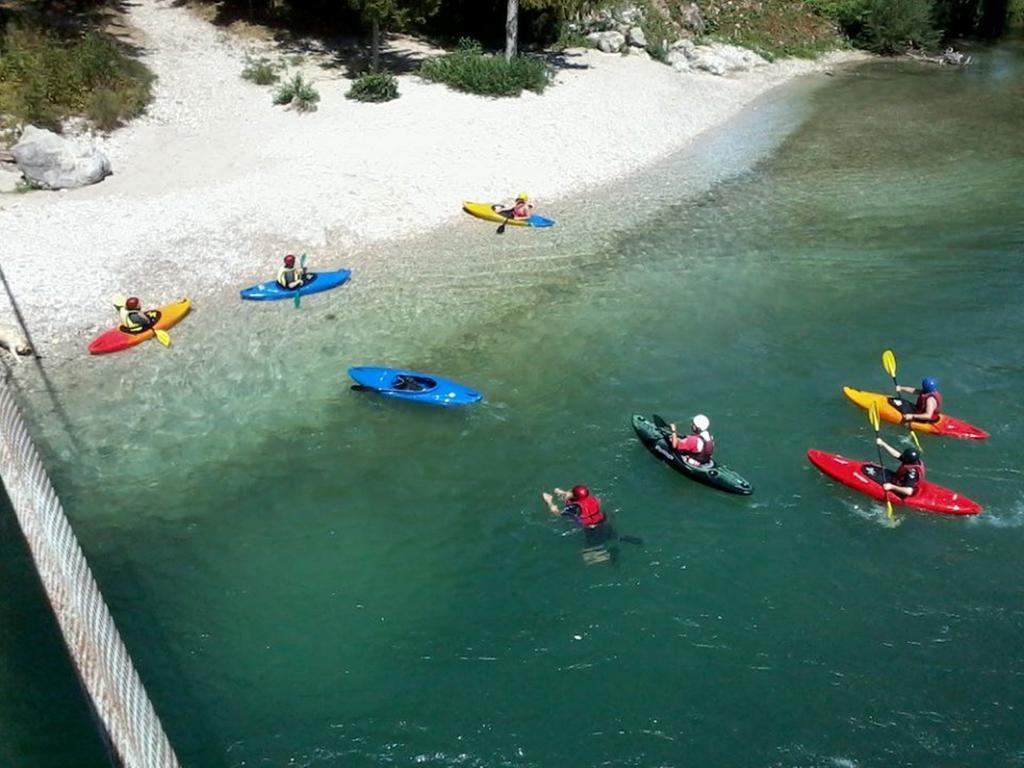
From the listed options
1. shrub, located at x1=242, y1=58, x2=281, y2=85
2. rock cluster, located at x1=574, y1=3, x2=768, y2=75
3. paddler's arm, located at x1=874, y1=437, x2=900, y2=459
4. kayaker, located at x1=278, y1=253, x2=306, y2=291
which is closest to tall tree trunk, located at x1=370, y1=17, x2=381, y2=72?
shrub, located at x1=242, y1=58, x2=281, y2=85

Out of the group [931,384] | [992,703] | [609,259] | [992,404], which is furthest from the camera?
[609,259]

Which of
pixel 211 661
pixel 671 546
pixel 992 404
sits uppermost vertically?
pixel 992 404

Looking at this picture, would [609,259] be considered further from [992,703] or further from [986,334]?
[992,703]

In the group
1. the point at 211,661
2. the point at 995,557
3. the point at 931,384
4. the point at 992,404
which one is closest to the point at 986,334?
the point at 992,404

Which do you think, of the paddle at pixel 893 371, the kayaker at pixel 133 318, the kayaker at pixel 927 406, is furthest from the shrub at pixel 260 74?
the kayaker at pixel 927 406

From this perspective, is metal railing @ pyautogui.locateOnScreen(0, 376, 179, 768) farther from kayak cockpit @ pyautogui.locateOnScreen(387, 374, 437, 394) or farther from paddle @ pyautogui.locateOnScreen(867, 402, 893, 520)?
paddle @ pyautogui.locateOnScreen(867, 402, 893, 520)

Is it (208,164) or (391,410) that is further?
(208,164)

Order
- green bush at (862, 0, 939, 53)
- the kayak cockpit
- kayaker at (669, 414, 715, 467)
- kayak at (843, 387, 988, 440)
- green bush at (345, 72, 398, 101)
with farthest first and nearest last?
green bush at (862, 0, 939, 53)
green bush at (345, 72, 398, 101)
the kayak cockpit
kayak at (843, 387, 988, 440)
kayaker at (669, 414, 715, 467)
